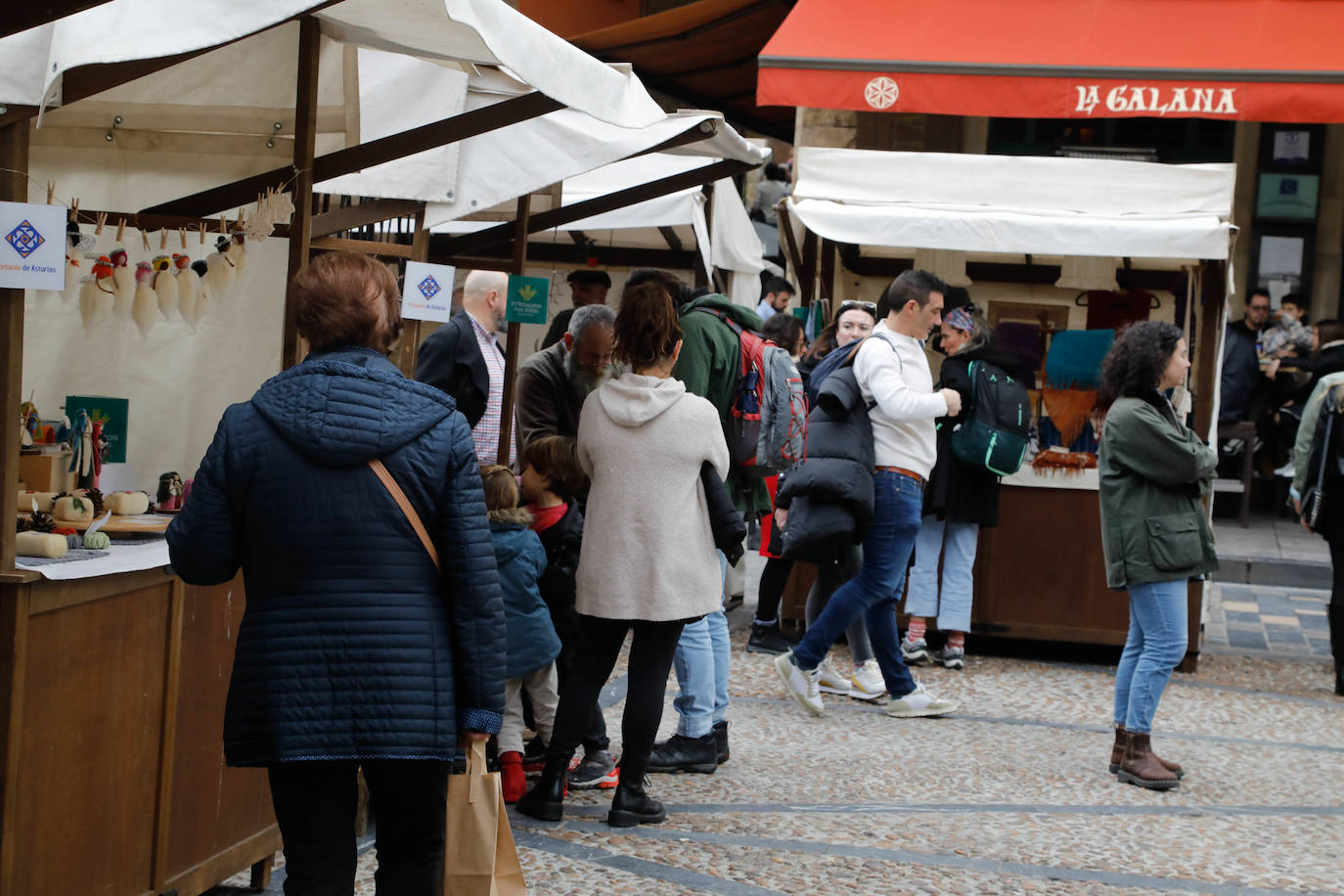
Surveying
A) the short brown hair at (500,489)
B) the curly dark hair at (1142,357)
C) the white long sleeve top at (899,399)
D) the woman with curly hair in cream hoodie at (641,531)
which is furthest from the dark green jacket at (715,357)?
the curly dark hair at (1142,357)

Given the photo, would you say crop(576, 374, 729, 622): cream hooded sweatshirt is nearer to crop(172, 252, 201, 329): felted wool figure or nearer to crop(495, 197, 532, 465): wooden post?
Answer: crop(172, 252, 201, 329): felted wool figure

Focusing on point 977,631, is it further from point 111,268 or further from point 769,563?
point 111,268

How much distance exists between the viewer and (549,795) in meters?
5.09

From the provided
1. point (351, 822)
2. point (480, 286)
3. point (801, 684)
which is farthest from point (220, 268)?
point (801, 684)

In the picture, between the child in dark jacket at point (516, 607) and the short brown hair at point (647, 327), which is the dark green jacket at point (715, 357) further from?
the child in dark jacket at point (516, 607)

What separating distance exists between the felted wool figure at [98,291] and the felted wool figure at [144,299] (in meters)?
0.07

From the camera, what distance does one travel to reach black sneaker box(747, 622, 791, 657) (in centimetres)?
838

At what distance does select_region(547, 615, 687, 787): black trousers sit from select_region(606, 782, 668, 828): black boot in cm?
3

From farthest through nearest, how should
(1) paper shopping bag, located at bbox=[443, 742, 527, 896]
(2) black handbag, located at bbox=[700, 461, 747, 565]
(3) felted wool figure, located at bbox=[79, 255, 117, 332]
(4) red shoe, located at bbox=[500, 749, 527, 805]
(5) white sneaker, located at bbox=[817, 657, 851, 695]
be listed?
(5) white sneaker, located at bbox=[817, 657, 851, 695]
(4) red shoe, located at bbox=[500, 749, 527, 805]
(2) black handbag, located at bbox=[700, 461, 747, 565]
(3) felted wool figure, located at bbox=[79, 255, 117, 332]
(1) paper shopping bag, located at bbox=[443, 742, 527, 896]

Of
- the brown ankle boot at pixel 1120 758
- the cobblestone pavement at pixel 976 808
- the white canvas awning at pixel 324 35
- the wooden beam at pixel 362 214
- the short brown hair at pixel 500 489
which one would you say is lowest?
the cobblestone pavement at pixel 976 808

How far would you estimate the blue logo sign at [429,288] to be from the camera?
5445 millimetres

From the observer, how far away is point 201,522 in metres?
2.94

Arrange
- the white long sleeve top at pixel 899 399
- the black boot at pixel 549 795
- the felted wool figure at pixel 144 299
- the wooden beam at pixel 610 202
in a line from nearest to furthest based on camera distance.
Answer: the felted wool figure at pixel 144 299
the black boot at pixel 549 795
the white long sleeve top at pixel 899 399
the wooden beam at pixel 610 202

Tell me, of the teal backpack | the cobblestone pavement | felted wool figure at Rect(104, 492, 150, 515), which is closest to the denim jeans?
the teal backpack
